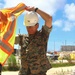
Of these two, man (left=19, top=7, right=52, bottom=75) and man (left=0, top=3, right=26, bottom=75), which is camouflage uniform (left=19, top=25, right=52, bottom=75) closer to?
man (left=19, top=7, right=52, bottom=75)

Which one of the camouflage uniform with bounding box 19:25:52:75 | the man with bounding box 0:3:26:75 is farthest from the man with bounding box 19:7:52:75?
the man with bounding box 0:3:26:75

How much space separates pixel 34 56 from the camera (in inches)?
211

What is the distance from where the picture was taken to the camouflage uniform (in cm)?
534

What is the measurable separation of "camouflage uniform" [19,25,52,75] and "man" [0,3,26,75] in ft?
2.19

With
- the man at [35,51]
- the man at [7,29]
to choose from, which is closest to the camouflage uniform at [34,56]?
the man at [35,51]

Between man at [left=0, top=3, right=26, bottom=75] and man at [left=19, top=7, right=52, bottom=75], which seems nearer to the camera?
man at [left=0, top=3, right=26, bottom=75]

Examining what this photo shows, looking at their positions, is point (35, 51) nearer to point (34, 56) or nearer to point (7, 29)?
point (34, 56)

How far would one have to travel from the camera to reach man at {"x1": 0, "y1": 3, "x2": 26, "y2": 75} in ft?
13.1

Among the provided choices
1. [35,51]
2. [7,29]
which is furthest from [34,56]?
[7,29]

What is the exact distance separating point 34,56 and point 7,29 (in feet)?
4.09

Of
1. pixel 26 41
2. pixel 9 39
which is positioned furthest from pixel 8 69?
pixel 9 39

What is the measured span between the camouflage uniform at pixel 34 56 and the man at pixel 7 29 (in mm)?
667

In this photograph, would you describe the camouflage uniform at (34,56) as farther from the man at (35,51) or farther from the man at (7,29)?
the man at (7,29)

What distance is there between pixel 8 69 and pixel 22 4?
46.8 ft
